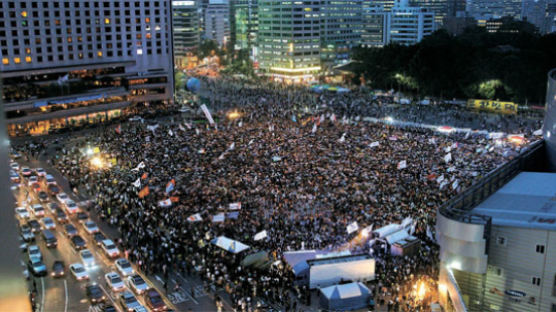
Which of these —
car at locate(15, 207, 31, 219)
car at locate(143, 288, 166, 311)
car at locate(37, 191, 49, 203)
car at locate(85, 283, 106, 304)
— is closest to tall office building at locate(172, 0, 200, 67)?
car at locate(37, 191, 49, 203)

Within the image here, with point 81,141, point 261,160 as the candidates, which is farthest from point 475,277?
point 81,141

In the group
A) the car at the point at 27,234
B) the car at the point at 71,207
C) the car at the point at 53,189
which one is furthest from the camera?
the car at the point at 53,189

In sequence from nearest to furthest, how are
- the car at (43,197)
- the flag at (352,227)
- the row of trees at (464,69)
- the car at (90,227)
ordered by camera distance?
the flag at (352,227), the car at (90,227), the car at (43,197), the row of trees at (464,69)

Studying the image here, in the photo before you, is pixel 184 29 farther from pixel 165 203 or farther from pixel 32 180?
pixel 165 203

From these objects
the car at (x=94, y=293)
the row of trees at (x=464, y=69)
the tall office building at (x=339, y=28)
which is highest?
the tall office building at (x=339, y=28)

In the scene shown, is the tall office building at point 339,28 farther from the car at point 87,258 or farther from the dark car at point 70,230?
the car at point 87,258

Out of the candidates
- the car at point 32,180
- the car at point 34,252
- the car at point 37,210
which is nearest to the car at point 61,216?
the car at point 37,210

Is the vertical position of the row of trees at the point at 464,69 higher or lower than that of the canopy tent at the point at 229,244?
higher
